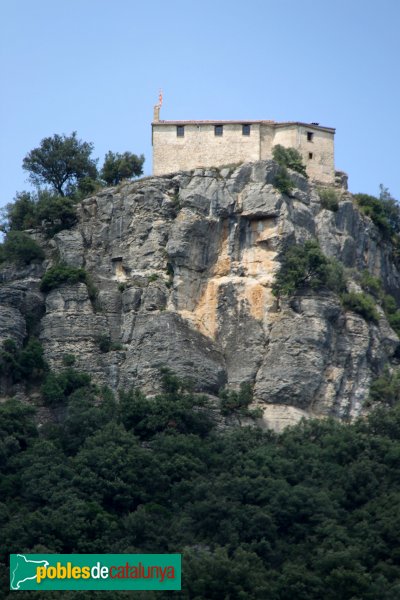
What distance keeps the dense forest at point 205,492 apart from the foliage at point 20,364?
0.77 meters

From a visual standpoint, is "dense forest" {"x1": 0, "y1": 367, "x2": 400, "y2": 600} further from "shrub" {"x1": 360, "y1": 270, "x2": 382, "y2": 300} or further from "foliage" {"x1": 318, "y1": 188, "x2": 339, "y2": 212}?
"foliage" {"x1": 318, "y1": 188, "x2": 339, "y2": 212}

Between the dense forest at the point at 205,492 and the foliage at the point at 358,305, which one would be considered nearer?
the dense forest at the point at 205,492

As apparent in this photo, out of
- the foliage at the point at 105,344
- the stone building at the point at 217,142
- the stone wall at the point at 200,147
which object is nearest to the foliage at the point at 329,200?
the stone building at the point at 217,142

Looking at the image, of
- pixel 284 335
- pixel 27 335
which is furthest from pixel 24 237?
pixel 284 335

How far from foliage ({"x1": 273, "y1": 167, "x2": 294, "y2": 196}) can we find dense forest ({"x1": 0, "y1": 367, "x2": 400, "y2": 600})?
7.64 metres

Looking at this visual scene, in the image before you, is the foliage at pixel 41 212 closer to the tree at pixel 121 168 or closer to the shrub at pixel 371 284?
the tree at pixel 121 168

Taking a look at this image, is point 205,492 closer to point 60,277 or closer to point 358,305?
point 358,305

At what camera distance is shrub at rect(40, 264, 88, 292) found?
2349 inches

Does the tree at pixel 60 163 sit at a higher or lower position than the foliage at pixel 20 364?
higher

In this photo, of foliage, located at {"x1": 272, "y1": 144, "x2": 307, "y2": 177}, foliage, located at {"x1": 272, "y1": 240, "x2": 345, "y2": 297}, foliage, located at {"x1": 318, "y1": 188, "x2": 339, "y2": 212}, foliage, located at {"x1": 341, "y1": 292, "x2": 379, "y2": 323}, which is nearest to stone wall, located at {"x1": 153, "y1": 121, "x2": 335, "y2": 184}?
foliage, located at {"x1": 272, "y1": 144, "x2": 307, "y2": 177}

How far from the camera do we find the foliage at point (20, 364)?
57344 mm

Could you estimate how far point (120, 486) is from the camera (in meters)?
53.1

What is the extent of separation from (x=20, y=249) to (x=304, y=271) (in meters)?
8.86

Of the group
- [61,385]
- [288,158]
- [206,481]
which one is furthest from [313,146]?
[206,481]
